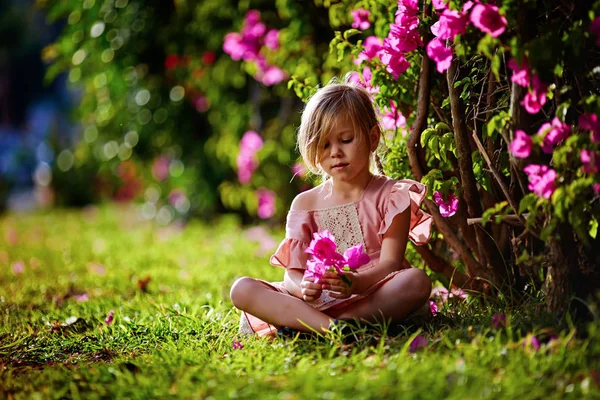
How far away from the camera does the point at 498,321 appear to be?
2.55 meters

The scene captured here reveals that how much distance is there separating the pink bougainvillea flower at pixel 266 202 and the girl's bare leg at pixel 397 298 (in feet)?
12.5

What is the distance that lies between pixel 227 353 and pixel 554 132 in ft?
4.24

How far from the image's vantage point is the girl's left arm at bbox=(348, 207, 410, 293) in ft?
9.28

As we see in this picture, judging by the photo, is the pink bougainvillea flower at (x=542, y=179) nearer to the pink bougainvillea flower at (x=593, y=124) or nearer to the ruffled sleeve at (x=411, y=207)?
the pink bougainvillea flower at (x=593, y=124)

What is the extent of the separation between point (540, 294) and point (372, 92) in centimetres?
103

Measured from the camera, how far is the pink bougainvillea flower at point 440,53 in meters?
2.63

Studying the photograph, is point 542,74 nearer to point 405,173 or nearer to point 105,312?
point 405,173

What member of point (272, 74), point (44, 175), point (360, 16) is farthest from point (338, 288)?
point (44, 175)

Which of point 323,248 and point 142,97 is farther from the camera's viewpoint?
point 142,97

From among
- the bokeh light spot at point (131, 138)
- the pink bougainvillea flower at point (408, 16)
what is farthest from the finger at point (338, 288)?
the bokeh light spot at point (131, 138)

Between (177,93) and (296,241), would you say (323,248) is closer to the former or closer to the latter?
(296,241)

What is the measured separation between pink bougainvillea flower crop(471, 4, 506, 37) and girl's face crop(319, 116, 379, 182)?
706 mm

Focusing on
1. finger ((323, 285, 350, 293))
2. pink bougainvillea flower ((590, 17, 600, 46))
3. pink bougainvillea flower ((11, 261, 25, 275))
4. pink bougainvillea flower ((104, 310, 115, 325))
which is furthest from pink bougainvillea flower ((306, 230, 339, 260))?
pink bougainvillea flower ((11, 261, 25, 275))

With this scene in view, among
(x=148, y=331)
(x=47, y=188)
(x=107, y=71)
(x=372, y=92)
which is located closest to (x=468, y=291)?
(x=372, y=92)
